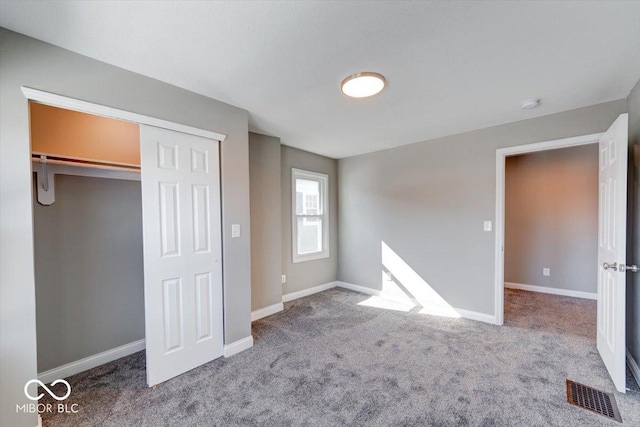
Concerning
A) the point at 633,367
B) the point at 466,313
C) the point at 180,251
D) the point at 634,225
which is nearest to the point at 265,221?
the point at 180,251

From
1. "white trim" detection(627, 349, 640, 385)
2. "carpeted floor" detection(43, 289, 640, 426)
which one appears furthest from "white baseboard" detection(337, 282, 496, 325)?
"white trim" detection(627, 349, 640, 385)

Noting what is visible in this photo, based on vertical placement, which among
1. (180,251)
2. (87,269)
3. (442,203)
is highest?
(442,203)

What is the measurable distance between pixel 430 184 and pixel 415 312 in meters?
1.81

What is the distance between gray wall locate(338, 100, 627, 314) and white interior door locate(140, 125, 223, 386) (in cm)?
269

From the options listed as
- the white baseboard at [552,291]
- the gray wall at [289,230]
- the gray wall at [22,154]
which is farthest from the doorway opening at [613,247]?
the gray wall at [22,154]

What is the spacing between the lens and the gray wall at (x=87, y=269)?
209cm

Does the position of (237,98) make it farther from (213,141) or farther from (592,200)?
(592,200)

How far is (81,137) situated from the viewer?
2342 mm

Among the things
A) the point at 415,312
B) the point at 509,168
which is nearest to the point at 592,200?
the point at 509,168

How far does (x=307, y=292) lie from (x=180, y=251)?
8.30 feet

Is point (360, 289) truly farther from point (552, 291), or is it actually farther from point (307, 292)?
point (552, 291)

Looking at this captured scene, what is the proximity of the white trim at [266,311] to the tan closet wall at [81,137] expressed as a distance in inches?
87.1

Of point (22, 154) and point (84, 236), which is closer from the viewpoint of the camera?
point (22, 154)

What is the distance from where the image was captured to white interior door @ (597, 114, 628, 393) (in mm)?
1893
